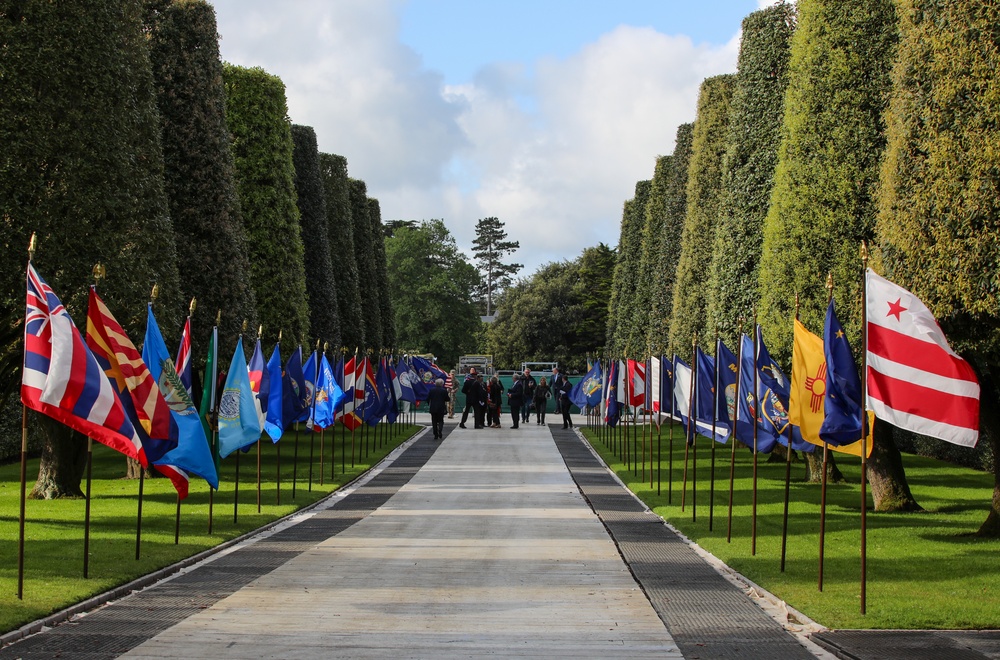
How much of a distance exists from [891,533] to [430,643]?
438 inches

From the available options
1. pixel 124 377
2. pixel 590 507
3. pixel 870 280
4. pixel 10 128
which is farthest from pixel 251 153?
pixel 870 280

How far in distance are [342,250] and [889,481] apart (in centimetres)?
3572

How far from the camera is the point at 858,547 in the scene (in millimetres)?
17406

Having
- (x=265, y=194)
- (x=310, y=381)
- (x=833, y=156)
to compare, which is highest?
(x=265, y=194)

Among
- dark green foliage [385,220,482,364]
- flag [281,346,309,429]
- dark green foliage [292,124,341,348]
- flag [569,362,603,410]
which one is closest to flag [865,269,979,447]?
flag [281,346,309,429]

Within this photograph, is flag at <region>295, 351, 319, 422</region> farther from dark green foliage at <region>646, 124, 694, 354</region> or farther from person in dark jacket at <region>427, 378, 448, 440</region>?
dark green foliage at <region>646, 124, 694, 354</region>

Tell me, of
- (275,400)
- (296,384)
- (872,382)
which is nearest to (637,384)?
(296,384)

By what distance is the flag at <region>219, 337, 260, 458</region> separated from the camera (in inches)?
746

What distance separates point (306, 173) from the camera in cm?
4803

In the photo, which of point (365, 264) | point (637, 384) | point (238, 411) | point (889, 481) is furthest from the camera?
point (365, 264)

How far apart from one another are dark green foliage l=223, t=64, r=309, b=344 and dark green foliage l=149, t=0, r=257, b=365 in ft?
22.4

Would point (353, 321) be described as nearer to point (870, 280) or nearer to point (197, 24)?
point (197, 24)

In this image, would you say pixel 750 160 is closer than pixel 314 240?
Yes

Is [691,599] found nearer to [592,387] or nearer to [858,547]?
[858,547]
